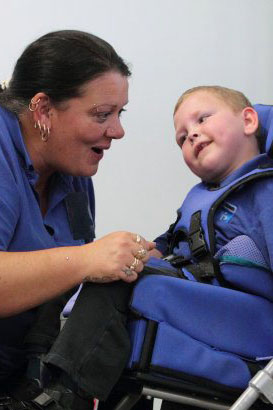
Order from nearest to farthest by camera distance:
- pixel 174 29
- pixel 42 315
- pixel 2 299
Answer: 1. pixel 2 299
2. pixel 42 315
3. pixel 174 29

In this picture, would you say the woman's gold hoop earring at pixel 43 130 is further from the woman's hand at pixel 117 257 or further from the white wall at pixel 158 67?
→ the white wall at pixel 158 67

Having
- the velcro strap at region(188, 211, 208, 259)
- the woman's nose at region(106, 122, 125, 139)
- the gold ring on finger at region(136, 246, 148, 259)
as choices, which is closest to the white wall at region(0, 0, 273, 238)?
the woman's nose at region(106, 122, 125, 139)

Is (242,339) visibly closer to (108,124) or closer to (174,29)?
(108,124)

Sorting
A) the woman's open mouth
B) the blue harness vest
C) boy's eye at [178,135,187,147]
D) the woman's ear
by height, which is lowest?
the blue harness vest

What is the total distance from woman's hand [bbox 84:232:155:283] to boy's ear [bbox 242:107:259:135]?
531mm

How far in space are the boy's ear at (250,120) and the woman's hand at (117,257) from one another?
0.53m

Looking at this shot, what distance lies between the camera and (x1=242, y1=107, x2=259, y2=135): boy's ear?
1.58 meters

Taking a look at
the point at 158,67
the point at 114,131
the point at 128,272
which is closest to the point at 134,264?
the point at 128,272

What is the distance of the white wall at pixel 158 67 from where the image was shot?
8.51ft

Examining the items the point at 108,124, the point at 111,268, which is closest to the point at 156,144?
the point at 108,124

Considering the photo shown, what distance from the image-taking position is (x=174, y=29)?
2.69 metres

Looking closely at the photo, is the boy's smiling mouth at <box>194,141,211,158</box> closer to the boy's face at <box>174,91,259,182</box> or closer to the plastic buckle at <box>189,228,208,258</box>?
the boy's face at <box>174,91,259,182</box>

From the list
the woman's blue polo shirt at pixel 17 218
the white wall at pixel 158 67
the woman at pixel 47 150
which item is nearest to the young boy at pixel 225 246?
the woman at pixel 47 150

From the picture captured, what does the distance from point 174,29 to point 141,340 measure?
1894mm
